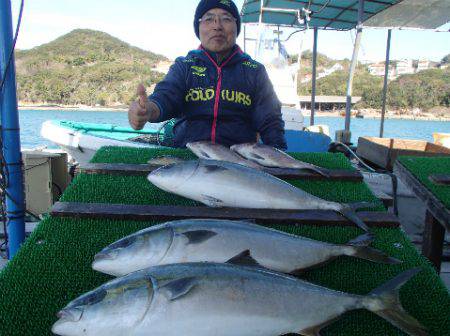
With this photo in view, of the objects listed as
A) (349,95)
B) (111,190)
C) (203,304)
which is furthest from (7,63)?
(349,95)

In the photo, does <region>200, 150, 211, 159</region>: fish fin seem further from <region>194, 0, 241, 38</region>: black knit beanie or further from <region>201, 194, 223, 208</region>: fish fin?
<region>194, 0, 241, 38</region>: black knit beanie

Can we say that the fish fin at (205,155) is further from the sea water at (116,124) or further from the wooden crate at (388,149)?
the sea water at (116,124)

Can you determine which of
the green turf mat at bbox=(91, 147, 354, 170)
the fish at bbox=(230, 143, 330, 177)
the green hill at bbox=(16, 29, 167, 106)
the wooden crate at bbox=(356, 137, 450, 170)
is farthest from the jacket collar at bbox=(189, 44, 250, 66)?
the green hill at bbox=(16, 29, 167, 106)

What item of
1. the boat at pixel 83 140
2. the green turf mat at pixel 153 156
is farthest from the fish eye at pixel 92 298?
the boat at pixel 83 140

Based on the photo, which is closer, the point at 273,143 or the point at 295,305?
the point at 295,305

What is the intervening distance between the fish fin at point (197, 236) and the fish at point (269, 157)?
4.57 ft

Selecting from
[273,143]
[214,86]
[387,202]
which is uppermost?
[214,86]

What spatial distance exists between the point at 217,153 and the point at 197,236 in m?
1.30

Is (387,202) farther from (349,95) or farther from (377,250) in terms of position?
(349,95)

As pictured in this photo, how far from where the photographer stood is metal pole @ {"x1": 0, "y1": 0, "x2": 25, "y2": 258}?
3.28m

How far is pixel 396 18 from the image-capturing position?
9.53 metres

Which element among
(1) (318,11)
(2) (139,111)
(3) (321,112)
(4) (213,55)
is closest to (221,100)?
(4) (213,55)

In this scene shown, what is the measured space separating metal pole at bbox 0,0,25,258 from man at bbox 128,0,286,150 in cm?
134

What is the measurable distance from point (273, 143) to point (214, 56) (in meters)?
1.16
